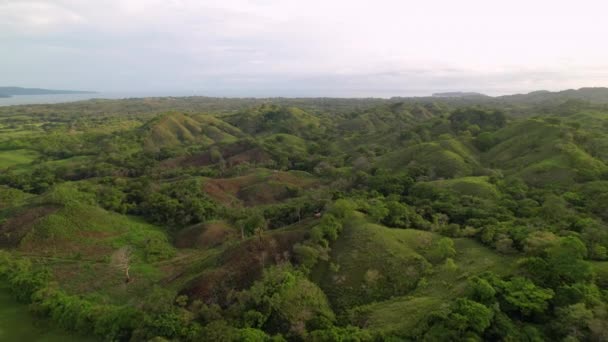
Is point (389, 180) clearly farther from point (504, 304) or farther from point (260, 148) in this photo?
point (260, 148)

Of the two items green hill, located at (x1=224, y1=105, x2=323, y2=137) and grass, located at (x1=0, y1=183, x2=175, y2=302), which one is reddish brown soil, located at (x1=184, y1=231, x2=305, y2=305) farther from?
green hill, located at (x1=224, y1=105, x2=323, y2=137)

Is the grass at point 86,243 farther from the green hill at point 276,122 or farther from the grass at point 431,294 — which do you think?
the green hill at point 276,122

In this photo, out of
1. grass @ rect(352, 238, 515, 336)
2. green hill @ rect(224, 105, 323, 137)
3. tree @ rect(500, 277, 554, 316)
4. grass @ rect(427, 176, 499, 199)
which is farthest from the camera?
green hill @ rect(224, 105, 323, 137)

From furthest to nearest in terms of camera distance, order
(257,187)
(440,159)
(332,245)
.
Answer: (440,159) → (257,187) → (332,245)

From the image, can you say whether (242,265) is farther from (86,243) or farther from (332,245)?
(86,243)

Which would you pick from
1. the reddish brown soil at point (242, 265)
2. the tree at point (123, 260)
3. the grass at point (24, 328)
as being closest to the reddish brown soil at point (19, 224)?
the tree at point (123, 260)

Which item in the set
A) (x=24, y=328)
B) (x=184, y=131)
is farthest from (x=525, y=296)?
(x=184, y=131)

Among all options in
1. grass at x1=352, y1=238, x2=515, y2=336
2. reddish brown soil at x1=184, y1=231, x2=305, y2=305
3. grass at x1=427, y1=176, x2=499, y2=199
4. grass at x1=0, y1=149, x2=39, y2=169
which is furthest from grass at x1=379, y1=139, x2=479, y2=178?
grass at x1=0, y1=149, x2=39, y2=169
